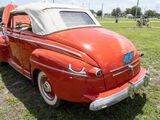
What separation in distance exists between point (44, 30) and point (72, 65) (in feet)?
3.94

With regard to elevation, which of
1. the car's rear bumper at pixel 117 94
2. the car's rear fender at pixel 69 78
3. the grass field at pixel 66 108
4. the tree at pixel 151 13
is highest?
the car's rear fender at pixel 69 78

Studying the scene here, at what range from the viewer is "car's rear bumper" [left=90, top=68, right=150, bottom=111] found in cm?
341

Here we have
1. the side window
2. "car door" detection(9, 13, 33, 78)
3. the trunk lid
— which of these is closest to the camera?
the trunk lid

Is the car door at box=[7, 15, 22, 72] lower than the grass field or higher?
higher

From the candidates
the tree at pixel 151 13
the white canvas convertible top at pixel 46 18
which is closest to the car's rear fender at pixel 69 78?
the white canvas convertible top at pixel 46 18

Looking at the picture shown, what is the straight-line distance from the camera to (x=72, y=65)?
352cm

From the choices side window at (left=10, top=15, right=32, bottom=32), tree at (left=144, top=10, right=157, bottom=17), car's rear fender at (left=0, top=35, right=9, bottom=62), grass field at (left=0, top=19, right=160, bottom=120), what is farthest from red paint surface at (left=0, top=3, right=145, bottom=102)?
tree at (left=144, top=10, right=157, bottom=17)

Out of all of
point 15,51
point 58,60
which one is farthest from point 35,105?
point 15,51

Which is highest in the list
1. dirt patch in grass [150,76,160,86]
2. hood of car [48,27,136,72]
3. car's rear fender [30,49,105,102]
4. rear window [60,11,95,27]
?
rear window [60,11,95,27]

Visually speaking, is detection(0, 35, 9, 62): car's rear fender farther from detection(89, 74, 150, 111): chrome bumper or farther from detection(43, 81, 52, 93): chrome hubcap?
detection(89, 74, 150, 111): chrome bumper

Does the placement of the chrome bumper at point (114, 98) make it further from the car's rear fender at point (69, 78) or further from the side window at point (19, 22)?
the side window at point (19, 22)

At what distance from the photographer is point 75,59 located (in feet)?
11.8

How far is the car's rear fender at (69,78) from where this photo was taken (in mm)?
→ 3464

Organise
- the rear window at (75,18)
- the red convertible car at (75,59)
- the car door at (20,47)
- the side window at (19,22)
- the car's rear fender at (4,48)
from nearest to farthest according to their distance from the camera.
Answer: the red convertible car at (75,59) < the rear window at (75,18) < the car door at (20,47) < the side window at (19,22) < the car's rear fender at (4,48)
